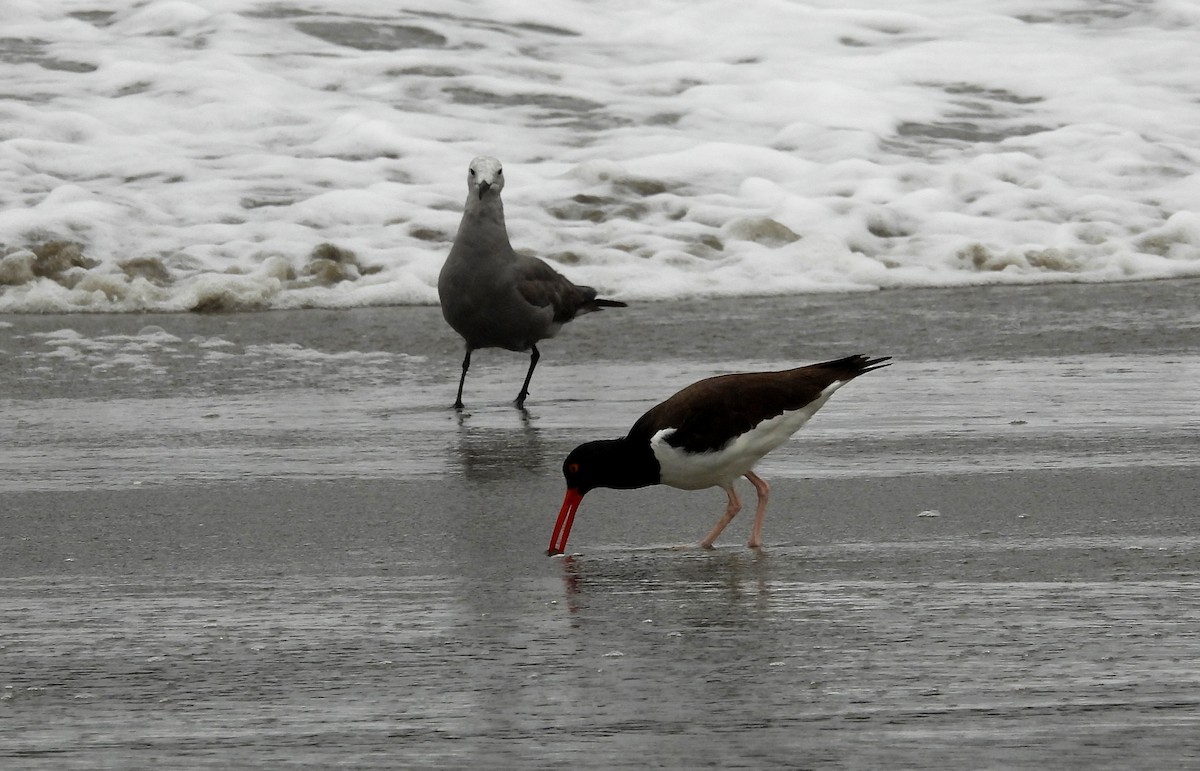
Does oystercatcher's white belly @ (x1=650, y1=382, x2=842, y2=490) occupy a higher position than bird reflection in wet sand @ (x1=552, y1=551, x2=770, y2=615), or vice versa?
oystercatcher's white belly @ (x1=650, y1=382, x2=842, y2=490)

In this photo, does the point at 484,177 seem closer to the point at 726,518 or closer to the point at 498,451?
the point at 498,451

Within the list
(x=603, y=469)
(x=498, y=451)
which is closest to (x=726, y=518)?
(x=603, y=469)

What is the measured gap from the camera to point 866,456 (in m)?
5.89

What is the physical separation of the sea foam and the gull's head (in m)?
2.19

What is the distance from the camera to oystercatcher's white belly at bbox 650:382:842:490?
4.70m

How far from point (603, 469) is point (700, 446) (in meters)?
0.29

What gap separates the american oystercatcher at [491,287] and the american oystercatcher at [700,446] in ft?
9.83

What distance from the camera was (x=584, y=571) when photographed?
14.3ft

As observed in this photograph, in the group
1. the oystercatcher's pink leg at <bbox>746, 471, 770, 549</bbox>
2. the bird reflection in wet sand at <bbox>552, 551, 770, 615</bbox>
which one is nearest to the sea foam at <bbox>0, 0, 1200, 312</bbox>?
the oystercatcher's pink leg at <bbox>746, 471, 770, 549</bbox>

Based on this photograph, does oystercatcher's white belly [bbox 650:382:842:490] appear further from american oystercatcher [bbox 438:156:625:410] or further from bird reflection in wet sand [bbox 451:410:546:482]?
american oystercatcher [bbox 438:156:625:410]

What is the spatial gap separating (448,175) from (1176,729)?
10.8m

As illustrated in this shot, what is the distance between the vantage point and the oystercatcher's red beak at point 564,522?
15.0 ft

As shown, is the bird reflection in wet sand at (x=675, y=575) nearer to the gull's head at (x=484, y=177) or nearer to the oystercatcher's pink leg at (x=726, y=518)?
the oystercatcher's pink leg at (x=726, y=518)

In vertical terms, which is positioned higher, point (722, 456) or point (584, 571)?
point (722, 456)
